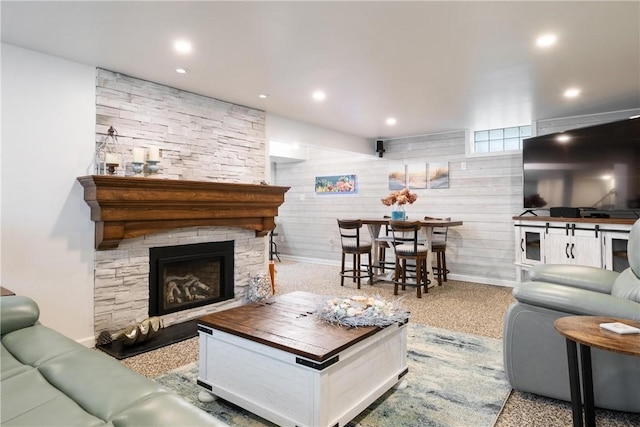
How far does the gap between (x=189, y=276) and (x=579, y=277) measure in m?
3.37

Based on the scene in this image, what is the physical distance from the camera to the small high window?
17.2 ft

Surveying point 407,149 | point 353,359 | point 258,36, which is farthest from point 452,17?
point 407,149

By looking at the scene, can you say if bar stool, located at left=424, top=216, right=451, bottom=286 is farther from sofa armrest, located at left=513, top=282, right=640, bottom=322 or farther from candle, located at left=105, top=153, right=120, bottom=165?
candle, located at left=105, top=153, right=120, bottom=165

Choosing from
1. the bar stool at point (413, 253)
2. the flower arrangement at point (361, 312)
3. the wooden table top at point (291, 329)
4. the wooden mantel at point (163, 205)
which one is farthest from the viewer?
the bar stool at point (413, 253)

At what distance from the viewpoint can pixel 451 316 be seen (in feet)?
12.2

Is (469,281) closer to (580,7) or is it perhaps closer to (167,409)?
(580,7)

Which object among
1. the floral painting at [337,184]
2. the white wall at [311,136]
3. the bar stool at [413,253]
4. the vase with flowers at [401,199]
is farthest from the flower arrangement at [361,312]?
the floral painting at [337,184]

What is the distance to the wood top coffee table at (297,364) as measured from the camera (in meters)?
1.66

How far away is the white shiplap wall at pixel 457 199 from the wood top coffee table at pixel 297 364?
12.2 feet

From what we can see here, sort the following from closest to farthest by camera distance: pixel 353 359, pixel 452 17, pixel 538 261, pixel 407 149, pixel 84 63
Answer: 1. pixel 353 359
2. pixel 452 17
3. pixel 84 63
4. pixel 538 261
5. pixel 407 149

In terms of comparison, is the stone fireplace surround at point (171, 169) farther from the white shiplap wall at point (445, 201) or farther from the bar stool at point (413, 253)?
the white shiplap wall at point (445, 201)

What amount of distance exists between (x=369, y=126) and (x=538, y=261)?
286 cm

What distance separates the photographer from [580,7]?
212cm

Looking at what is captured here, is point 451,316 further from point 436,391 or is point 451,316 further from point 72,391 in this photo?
point 72,391
